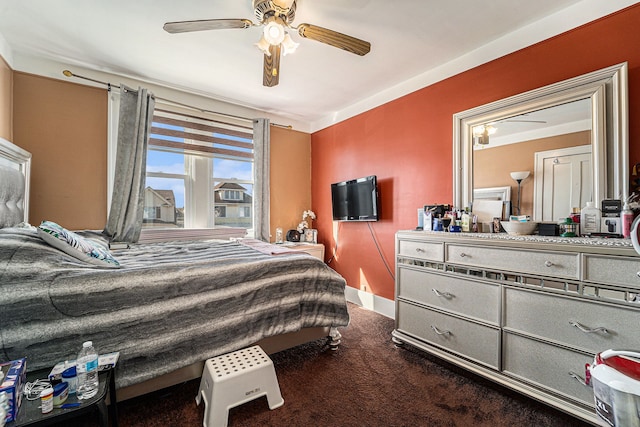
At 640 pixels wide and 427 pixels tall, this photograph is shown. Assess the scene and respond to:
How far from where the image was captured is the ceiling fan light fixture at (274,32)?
5.71 feet

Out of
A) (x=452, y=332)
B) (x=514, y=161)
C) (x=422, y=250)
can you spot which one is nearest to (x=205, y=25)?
(x=422, y=250)

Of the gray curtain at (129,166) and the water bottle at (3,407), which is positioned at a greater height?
the gray curtain at (129,166)

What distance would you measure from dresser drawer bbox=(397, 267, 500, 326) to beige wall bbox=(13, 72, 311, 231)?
3.17 metres

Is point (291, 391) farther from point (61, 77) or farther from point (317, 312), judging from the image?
point (61, 77)

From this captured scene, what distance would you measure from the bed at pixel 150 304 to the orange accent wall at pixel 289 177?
1.93 meters

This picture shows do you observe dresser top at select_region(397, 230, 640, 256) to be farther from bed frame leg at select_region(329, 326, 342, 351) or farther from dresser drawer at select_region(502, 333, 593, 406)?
bed frame leg at select_region(329, 326, 342, 351)

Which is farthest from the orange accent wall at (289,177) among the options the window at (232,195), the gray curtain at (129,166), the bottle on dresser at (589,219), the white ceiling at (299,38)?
the bottle on dresser at (589,219)

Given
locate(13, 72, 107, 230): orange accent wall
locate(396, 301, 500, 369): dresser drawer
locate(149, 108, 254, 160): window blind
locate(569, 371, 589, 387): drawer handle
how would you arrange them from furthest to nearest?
locate(149, 108, 254, 160): window blind
locate(13, 72, 107, 230): orange accent wall
locate(396, 301, 500, 369): dresser drawer
locate(569, 371, 589, 387): drawer handle

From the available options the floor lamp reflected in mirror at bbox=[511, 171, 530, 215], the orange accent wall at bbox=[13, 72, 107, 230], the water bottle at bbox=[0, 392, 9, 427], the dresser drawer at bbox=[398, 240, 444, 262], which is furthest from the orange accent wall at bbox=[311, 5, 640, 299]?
the water bottle at bbox=[0, 392, 9, 427]

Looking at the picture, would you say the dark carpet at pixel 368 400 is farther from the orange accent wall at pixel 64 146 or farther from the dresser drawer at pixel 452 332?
the orange accent wall at pixel 64 146

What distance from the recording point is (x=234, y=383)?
1.47m

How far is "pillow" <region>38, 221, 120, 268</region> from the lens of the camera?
146 cm

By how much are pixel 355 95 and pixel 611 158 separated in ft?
8.02

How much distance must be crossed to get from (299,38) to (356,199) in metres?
1.90
